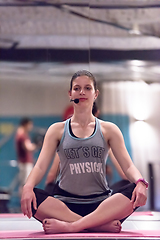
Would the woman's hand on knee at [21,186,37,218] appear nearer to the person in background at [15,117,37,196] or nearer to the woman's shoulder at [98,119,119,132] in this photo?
the woman's shoulder at [98,119,119,132]

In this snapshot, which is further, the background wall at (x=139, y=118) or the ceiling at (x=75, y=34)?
the background wall at (x=139, y=118)

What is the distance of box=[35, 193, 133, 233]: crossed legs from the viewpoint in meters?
1.50

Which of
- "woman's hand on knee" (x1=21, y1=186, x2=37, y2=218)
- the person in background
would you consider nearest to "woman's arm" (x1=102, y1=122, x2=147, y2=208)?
"woman's hand on knee" (x1=21, y1=186, x2=37, y2=218)

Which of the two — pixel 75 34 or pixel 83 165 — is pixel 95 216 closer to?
pixel 83 165

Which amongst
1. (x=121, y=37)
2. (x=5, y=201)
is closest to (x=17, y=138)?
(x=5, y=201)

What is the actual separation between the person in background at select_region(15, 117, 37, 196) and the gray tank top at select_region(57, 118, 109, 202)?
2.24 m

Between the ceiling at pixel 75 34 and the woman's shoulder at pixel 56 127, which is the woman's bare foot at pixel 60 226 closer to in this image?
the woman's shoulder at pixel 56 127

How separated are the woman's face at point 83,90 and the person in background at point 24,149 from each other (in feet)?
7.41

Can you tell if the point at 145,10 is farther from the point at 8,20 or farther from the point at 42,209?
the point at 42,209

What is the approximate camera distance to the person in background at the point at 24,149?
386 cm

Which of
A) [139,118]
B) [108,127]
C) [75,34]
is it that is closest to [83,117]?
[108,127]

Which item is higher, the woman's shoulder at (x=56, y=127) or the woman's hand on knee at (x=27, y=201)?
the woman's shoulder at (x=56, y=127)

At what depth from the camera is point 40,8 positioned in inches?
134

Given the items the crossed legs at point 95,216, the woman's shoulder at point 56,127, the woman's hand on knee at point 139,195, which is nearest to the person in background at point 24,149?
the woman's shoulder at point 56,127
